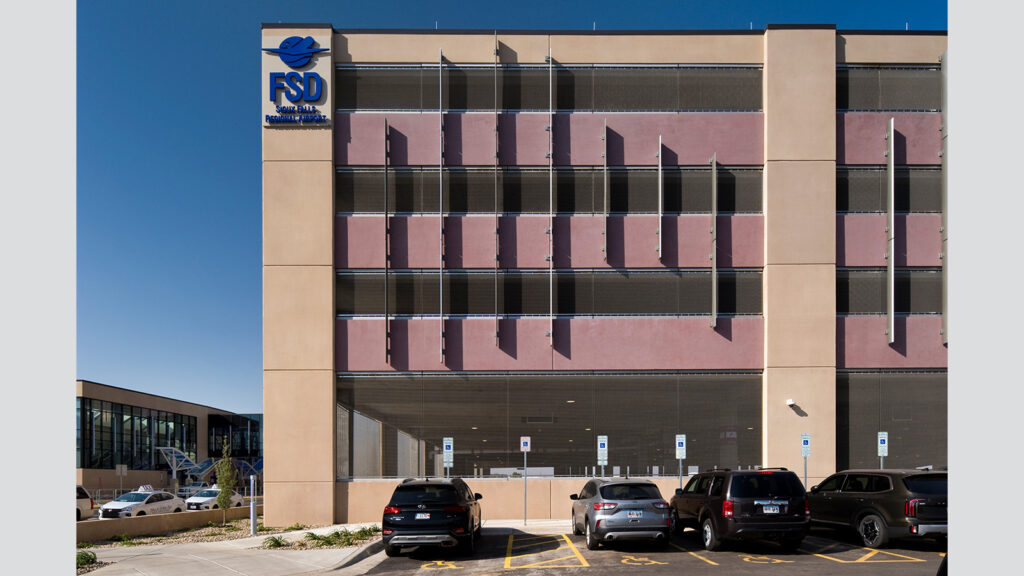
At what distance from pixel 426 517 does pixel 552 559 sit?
2707 millimetres

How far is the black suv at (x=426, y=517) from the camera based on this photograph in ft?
49.8

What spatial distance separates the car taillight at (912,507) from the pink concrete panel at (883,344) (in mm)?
10449

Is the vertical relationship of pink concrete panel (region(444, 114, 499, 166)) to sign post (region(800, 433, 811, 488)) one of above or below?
above

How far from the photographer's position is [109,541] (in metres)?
21.1

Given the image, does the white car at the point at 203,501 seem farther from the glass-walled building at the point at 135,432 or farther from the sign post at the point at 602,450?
the sign post at the point at 602,450

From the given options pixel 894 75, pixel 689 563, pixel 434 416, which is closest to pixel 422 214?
pixel 434 416

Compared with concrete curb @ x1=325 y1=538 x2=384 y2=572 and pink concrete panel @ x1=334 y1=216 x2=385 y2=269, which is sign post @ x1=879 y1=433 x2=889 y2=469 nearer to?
concrete curb @ x1=325 y1=538 x2=384 y2=572

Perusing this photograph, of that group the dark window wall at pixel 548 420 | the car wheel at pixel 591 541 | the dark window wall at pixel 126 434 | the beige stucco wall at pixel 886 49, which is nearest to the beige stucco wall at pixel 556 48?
the beige stucco wall at pixel 886 49

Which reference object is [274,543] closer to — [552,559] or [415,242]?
[552,559]

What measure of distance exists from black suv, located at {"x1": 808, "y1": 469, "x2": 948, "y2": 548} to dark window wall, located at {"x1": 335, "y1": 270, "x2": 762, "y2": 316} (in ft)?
28.4

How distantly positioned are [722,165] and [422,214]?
1034cm

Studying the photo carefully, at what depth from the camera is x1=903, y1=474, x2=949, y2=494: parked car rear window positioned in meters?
15.4

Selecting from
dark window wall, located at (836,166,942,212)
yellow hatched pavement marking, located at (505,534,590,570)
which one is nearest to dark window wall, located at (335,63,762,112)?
dark window wall, located at (836,166,942,212)

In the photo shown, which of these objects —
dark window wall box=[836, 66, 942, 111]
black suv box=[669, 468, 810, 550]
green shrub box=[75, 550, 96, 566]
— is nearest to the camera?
green shrub box=[75, 550, 96, 566]
